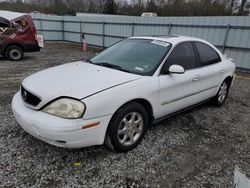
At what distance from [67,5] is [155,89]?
36005mm

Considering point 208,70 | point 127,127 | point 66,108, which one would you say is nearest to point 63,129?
point 66,108

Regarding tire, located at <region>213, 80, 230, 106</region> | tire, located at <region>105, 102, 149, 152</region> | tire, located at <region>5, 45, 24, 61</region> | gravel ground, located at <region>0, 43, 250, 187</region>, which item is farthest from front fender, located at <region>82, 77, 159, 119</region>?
tire, located at <region>5, 45, 24, 61</region>

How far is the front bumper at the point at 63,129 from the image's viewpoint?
85.7 inches

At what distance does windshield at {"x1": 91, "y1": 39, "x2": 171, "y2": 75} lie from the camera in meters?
3.02

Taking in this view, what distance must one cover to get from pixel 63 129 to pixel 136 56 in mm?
1702

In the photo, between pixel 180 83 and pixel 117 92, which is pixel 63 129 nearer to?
pixel 117 92

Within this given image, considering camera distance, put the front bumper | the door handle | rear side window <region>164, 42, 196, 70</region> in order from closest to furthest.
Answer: the front bumper < rear side window <region>164, 42, 196, 70</region> < the door handle

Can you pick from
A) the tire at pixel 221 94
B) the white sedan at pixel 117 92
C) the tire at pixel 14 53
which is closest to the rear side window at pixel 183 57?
the white sedan at pixel 117 92

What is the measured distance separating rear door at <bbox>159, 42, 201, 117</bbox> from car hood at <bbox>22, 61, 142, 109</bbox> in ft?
1.80

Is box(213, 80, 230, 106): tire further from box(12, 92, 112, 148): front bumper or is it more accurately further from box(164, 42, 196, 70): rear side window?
box(12, 92, 112, 148): front bumper

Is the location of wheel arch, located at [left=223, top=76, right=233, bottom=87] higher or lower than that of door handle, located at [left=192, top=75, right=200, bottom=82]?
lower

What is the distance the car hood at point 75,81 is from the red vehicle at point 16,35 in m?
6.97

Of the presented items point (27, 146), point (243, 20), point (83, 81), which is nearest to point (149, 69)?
point (83, 81)

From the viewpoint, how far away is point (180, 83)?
10.5ft
